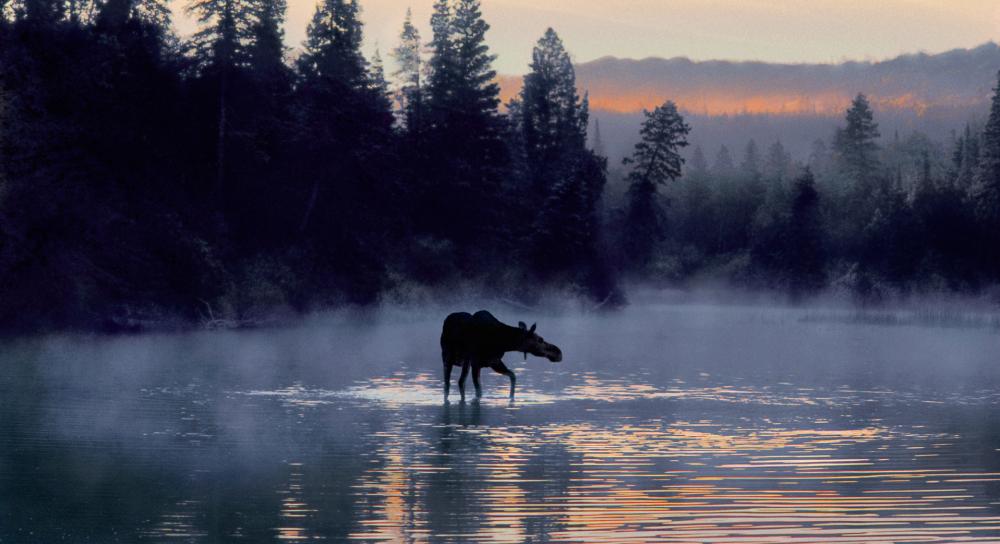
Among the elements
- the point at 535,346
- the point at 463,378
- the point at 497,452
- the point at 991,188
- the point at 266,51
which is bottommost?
the point at 497,452

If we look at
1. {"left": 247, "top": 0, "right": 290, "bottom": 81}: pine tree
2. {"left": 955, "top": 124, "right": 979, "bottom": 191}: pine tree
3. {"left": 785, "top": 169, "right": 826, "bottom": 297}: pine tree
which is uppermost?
{"left": 247, "top": 0, "right": 290, "bottom": 81}: pine tree

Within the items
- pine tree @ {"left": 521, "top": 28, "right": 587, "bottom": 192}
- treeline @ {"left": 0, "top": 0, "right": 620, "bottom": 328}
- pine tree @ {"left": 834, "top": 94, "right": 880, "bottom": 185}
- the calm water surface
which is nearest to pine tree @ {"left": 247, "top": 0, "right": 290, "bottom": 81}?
treeline @ {"left": 0, "top": 0, "right": 620, "bottom": 328}

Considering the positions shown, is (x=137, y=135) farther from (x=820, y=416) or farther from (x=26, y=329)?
(x=820, y=416)

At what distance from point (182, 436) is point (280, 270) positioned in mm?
54019

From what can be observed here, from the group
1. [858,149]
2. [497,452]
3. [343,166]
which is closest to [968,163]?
[858,149]

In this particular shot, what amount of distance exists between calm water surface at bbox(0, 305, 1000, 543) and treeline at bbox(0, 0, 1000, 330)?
19.2 metres

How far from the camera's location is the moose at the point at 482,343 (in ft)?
98.2

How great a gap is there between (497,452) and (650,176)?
118439mm

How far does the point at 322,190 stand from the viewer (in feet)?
297

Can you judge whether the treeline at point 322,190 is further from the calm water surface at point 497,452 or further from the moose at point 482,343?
the moose at point 482,343

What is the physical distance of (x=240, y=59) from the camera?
82375mm

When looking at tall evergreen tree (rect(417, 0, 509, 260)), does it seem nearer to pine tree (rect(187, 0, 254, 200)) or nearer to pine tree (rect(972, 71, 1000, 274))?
pine tree (rect(187, 0, 254, 200))

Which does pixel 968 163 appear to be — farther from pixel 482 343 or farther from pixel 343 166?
pixel 482 343

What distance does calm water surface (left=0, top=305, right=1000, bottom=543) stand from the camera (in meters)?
15.9
